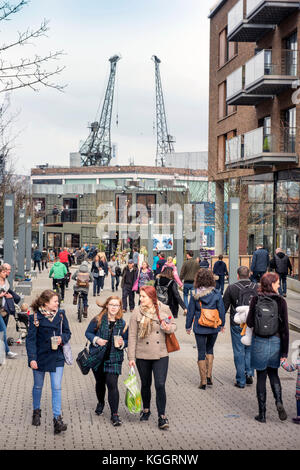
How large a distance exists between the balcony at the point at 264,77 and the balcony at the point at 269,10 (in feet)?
4.40

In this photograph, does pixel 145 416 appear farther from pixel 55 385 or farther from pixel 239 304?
pixel 239 304

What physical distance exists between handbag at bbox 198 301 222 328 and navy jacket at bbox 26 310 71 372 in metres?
2.40

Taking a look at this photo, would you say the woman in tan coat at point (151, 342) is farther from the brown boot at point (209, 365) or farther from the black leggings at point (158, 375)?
the brown boot at point (209, 365)

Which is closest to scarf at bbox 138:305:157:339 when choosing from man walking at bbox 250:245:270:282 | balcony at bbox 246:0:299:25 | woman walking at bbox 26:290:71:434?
woman walking at bbox 26:290:71:434

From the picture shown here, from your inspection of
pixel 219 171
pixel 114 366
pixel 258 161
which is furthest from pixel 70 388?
pixel 219 171

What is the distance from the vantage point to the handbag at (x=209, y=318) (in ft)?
29.3

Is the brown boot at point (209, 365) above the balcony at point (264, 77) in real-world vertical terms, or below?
below

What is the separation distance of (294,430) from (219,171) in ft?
97.5

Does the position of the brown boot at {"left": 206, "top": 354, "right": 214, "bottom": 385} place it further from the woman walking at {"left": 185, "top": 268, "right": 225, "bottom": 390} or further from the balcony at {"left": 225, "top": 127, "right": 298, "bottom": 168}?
the balcony at {"left": 225, "top": 127, "right": 298, "bottom": 168}

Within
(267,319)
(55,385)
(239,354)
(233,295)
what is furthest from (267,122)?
(55,385)

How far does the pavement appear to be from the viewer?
661 centimetres

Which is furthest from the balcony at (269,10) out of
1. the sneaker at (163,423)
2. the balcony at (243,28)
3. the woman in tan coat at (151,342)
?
the sneaker at (163,423)

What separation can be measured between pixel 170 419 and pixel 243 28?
23663 millimetres

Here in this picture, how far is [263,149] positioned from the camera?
2684cm
